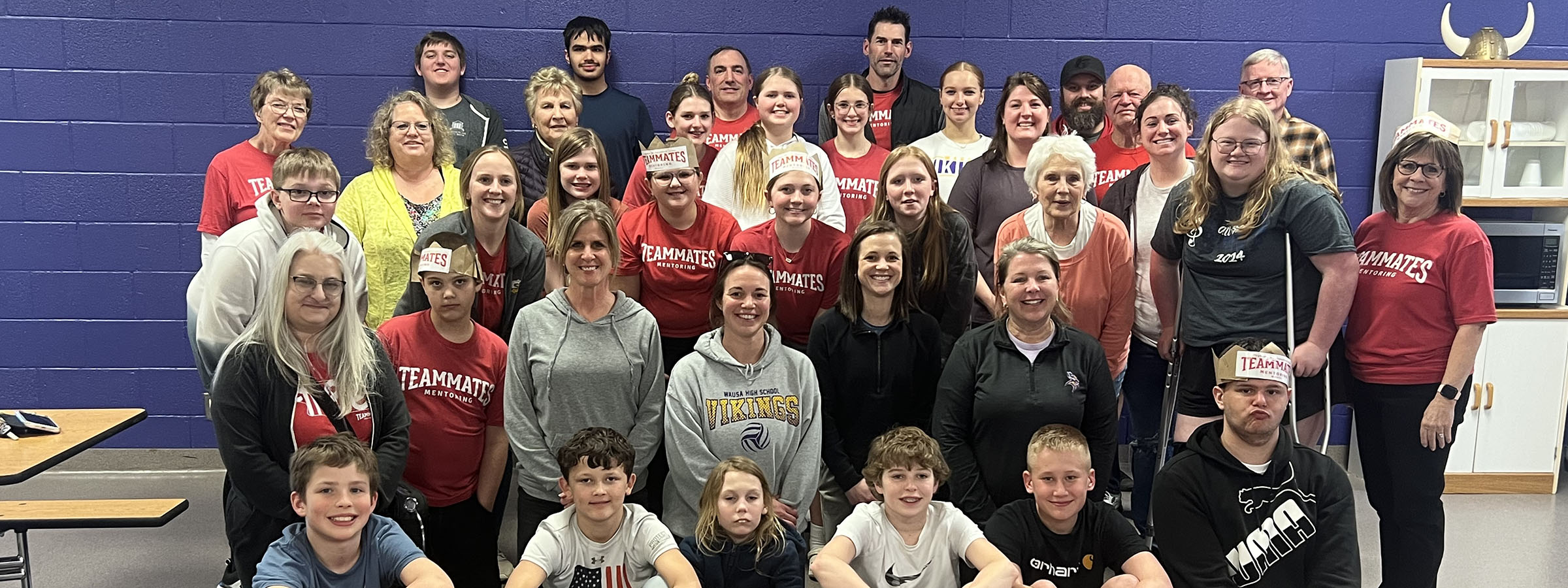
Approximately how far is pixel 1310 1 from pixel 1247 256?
7.48 feet

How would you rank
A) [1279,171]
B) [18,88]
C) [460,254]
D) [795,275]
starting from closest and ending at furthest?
1. [460,254]
2. [1279,171]
3. [795,275]
4. [18,88]

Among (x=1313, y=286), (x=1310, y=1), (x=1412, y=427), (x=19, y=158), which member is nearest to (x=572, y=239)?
(x=1313, y=286)

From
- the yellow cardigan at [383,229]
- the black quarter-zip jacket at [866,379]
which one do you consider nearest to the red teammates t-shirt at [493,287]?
the yellow cardigan at [383,229]

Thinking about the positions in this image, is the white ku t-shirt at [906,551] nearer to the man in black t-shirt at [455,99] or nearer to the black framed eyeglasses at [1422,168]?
the black framed eyeglasses at [1422,168]

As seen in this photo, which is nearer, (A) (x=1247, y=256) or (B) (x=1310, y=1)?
(A) (x=1247, y=256)

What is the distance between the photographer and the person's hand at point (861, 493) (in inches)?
123

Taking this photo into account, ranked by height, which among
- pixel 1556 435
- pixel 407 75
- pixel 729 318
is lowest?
pixel 1556 435

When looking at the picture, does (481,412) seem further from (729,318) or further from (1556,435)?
(1556,435)

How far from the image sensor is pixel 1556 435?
4703 millimetres

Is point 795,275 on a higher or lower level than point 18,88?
lower

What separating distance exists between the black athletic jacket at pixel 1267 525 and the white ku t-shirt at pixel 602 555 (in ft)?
4.22

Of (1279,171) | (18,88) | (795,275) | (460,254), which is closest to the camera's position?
(460,254)

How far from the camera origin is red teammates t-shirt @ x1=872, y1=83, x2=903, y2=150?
4504mm

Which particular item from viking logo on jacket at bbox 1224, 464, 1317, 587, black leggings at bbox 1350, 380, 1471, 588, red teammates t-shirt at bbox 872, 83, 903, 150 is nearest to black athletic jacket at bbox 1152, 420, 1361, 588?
viking logo on jacket at bbox 1224, 464, 1317, 587
